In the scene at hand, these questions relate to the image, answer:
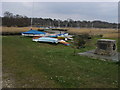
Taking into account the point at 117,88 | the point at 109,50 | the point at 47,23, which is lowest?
the point at 117,88

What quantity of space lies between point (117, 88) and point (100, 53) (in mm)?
5848

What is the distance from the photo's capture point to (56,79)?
16.1 feet

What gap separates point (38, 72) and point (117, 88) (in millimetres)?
3201

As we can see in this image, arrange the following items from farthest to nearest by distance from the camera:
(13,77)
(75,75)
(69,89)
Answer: (75,75) < (13,77) < (69,89)

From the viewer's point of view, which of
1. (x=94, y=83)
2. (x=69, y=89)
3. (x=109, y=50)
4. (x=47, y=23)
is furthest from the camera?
(x=47, y=23)

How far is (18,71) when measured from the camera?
5695 millimetres

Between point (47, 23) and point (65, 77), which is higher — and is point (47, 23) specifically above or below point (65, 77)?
above

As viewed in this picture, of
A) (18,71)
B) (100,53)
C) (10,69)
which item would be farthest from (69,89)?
(100,53)

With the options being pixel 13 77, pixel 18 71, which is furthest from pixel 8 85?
pixel 18 71

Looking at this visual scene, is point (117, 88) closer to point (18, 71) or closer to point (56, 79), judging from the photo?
point (56, 79)

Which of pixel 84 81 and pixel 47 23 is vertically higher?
pixel 47 23

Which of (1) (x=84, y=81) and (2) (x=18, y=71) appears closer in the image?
(1) (x=84, y=81)

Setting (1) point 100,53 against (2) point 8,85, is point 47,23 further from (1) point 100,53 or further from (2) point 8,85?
(2) point 8,85

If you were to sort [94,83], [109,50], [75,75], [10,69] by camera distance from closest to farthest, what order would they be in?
[94,83] → [75,75] → [10,69] → [109,50]
